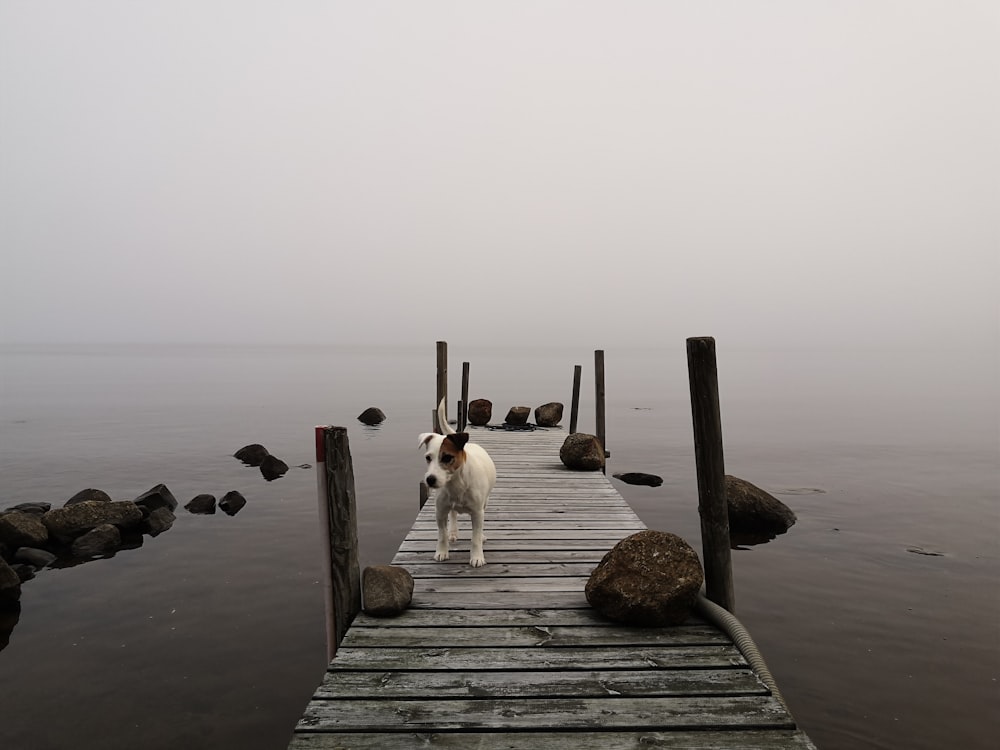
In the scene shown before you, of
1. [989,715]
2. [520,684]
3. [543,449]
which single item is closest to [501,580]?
[520,684]

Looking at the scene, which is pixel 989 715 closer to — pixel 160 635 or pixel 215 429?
pixel 160 635

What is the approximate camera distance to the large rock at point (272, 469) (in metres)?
19.2

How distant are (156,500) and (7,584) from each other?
203 inches

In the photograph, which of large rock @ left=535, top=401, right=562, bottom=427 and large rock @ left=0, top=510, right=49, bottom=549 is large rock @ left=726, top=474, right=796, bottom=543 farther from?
large rock @ left=0, top=510, right=49, bottom=549

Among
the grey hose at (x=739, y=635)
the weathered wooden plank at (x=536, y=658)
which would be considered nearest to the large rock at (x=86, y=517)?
the weathered wooden plank at (x=536, y=658)

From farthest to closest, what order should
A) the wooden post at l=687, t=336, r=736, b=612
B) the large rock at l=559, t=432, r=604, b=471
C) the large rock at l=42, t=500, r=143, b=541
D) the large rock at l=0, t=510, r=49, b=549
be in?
the large rock at l=559, t=432, r=604, b=471 → the large rock at l=42, t=500, r=143, b=541 → the large rock at l=0, t=510, r=49, b=549 → the wooden post at l=687, t=336, r=736, b=612

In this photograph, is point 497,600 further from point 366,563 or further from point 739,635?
point 366,563

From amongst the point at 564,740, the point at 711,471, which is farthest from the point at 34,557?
the point at 711,471

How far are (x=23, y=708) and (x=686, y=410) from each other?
124 ft

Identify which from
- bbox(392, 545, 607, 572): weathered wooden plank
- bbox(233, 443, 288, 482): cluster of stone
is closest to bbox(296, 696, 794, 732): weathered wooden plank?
bbox(392, 545, 607, 572): weathered wooden plank

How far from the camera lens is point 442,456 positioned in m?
5.64

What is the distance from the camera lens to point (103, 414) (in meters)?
36.4

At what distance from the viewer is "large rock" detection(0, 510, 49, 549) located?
11414mm

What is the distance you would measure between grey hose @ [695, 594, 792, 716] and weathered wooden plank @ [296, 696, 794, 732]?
0.20m
